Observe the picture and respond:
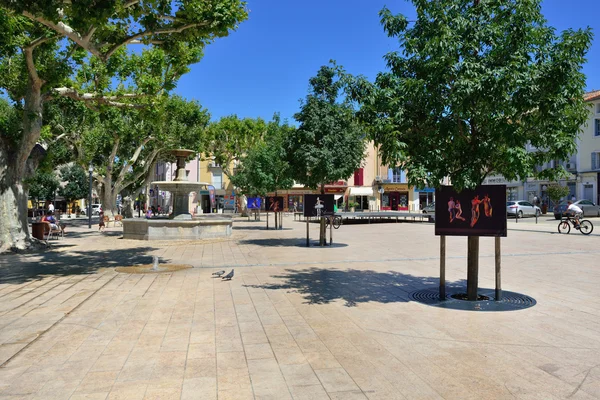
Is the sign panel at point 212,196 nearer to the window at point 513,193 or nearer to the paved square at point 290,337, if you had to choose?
the window at point 513,193

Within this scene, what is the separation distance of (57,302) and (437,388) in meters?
5.65

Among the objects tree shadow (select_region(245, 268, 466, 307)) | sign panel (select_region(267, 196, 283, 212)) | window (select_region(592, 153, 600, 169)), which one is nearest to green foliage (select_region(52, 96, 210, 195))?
sign panel (select_region(267, 196, 283, 212))

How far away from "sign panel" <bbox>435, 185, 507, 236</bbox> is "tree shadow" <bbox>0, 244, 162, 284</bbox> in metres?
7.42

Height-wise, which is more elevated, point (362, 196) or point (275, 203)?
point (362, 196)

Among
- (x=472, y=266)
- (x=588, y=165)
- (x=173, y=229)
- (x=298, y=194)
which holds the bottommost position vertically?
(x=173, y=229)

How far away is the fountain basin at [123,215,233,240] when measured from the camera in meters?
17.8

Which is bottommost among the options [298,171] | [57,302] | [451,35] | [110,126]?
[57,302]

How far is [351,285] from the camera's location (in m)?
8.15

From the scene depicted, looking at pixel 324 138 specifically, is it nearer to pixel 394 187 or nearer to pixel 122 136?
pixel 122 136

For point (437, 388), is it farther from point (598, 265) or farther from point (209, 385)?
point (598, 265)

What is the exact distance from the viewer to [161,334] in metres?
5.15

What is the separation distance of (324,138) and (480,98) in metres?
9.28

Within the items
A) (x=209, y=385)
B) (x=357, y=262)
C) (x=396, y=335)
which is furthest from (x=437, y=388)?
(x=357, y=262)

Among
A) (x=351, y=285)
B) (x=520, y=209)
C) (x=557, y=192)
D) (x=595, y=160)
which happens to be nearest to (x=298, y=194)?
(x=520, y=209)
